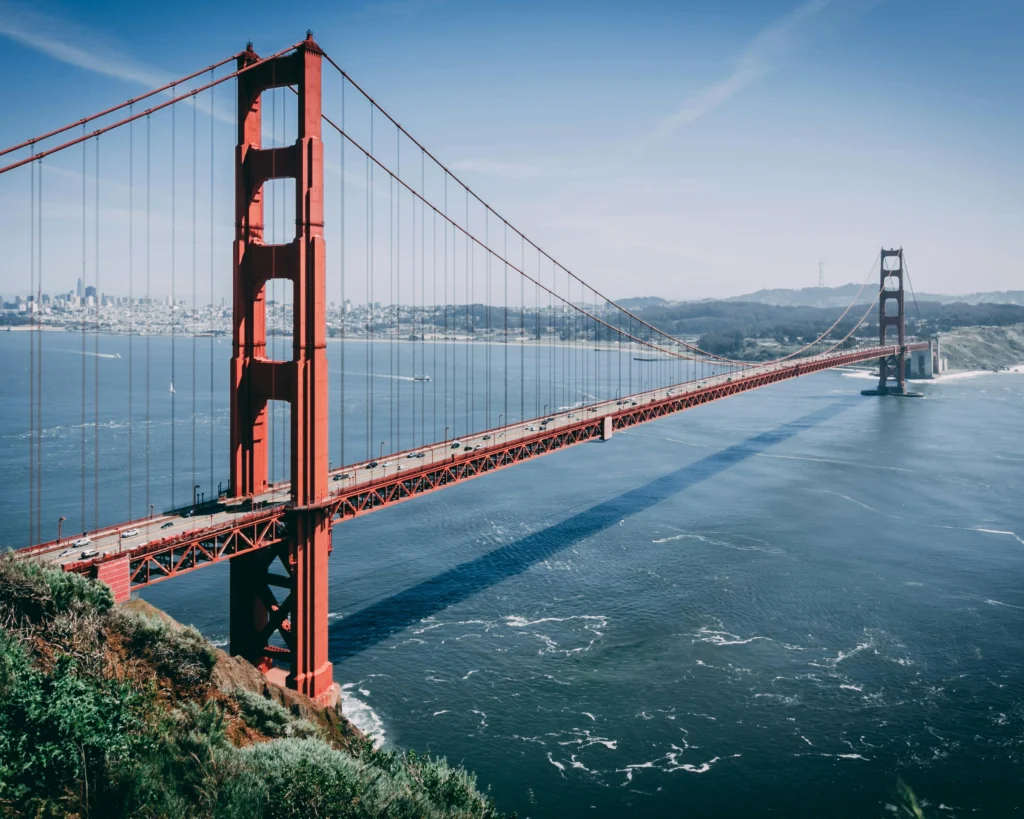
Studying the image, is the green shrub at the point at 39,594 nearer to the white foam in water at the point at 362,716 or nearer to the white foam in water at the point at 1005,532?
the white foam in water at the point at 362,716

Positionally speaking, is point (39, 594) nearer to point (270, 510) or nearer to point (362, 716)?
point (270, 510)

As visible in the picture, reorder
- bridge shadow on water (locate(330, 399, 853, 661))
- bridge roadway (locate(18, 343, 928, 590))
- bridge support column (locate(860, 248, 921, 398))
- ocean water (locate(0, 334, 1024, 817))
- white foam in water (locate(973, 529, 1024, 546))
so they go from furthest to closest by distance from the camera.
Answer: bridge support column (locate(860, 248, 921, 398))
white foam in water (locate(973, 529, 1024, 546))
bridge shadow on water (locate(330, 399, 853, 661))
ocean water (locate(0, 334, 1024, 817))
bridge roadway (locate(18, 343, 928, 590))

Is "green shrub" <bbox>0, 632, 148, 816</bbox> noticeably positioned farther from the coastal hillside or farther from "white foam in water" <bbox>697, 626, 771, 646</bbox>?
the coastal hillside

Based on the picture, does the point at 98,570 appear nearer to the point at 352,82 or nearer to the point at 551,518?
the point at 352,82

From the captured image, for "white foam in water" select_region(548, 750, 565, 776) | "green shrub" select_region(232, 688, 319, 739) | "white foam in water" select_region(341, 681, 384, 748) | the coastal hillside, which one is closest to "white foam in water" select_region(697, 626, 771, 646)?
"white foam in water" select_region(548, 750, 565, 776)

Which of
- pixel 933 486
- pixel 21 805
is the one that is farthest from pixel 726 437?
pixel 21 805

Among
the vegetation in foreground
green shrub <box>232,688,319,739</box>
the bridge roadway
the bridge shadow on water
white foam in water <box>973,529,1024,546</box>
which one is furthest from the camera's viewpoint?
white foam in water <box>973,529,1024,546</box>

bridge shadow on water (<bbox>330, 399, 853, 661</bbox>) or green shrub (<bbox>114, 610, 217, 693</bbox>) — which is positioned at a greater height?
green shrub (<bbox>114, 610, 217, 693</bbox>)
